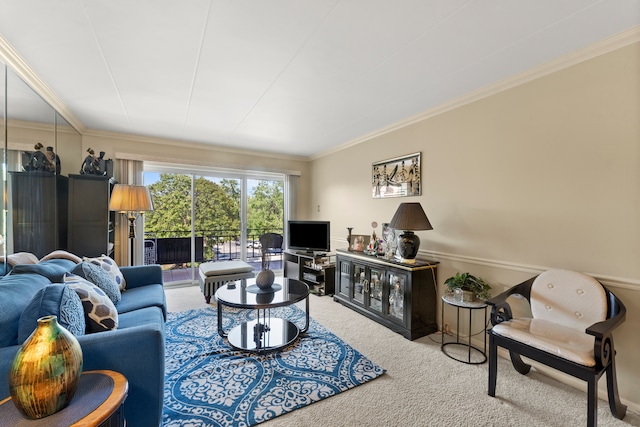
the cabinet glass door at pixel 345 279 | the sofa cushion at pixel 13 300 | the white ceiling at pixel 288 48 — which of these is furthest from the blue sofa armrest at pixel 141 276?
the cabinet glass door at pixel 345 279

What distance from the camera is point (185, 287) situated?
456 cm

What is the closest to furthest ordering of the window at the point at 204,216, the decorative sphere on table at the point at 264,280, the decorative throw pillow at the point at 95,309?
the decorative throw pillow at the point at 95,309 → the decorative sphere on table at the point at 264,280 → the window at the point at 204,216

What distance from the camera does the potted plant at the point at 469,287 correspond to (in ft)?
7.84

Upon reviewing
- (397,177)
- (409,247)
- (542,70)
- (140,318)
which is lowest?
(140,318)

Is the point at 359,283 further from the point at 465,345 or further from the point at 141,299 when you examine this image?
the point at 141,299

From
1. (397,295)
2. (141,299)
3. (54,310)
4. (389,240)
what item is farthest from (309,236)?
(54,310)

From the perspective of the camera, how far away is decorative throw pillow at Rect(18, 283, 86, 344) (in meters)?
1.29

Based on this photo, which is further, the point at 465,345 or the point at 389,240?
the point at 389,240

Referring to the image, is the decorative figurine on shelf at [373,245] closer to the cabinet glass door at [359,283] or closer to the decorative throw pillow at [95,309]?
the cabinet glass door at [359,283]

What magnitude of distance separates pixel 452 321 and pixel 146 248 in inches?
186

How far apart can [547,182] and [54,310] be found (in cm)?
335

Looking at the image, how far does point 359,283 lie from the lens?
3467 mm

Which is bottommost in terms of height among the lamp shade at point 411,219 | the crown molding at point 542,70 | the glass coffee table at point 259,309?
the glass coffee table at point 259,309

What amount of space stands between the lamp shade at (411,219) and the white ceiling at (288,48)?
3.76ft
